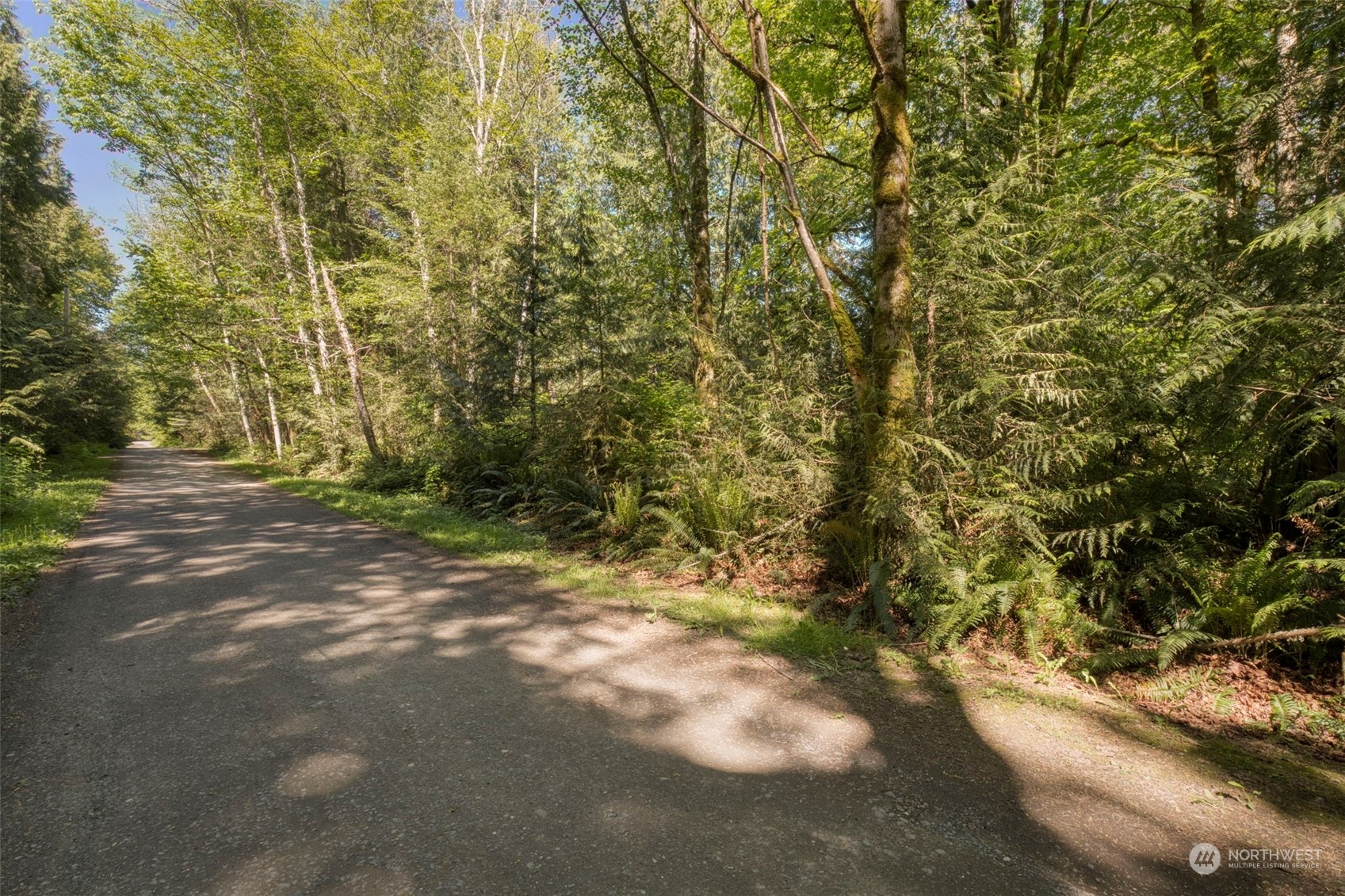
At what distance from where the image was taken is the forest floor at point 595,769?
2.36 metres

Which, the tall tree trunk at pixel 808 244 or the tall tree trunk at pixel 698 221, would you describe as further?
the tall tree trunk at pixel 698 221

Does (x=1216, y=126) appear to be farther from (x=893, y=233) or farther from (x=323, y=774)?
(x=323, y=774)

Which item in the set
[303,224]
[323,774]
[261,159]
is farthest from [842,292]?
[261,159]

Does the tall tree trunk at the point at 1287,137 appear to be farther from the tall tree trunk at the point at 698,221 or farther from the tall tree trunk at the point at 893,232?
the tall tree trunk at the point at 698,221

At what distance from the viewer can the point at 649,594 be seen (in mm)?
6270

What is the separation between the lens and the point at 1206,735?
11.1ft

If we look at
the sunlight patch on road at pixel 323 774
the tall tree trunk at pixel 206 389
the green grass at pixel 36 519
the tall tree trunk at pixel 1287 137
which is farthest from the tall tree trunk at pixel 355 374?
the tall tree trunk at pixel 206 389

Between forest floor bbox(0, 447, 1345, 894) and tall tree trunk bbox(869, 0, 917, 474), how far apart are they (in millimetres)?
2198

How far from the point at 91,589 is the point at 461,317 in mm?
9200

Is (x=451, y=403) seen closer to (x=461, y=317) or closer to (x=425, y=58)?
(x=461, y=317)

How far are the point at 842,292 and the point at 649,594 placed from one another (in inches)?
176

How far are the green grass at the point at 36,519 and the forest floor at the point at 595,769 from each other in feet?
8.72

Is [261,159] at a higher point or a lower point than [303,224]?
higher

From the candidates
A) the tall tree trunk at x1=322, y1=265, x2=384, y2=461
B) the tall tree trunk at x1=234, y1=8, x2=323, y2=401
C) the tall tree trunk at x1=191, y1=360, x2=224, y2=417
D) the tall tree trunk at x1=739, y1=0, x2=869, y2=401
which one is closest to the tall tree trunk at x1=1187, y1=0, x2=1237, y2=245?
the tall tree trunk at x1=739, y1=0, x2=869, y2=401
